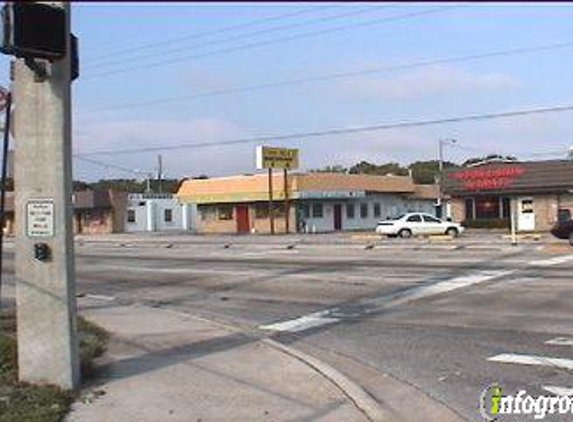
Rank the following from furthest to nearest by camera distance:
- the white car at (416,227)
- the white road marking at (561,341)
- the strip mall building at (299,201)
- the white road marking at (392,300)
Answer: the strip mall building at (299,201) → the white car at (416,227) → the white road marking at (392,300) → the white road marking at (561,341)

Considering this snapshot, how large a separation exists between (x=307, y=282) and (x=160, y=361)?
10.5 meters

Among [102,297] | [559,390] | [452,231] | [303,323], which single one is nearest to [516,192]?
[452,231]

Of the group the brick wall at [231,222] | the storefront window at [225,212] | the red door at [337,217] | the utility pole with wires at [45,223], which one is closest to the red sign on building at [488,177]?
the brick wall at [231,222]

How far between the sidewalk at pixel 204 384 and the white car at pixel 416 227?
37.2m

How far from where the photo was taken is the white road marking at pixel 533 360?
383 inches

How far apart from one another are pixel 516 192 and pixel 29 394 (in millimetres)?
50195

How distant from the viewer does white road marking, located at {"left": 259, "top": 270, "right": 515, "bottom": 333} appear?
1394 centimetres

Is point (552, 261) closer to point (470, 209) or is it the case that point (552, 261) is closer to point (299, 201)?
point (470, 209)

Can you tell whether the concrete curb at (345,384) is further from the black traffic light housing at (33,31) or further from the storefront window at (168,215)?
the storefront window at (168,215)

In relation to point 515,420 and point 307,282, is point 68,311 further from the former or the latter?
point 307,282

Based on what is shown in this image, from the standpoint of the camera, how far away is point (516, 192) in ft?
183

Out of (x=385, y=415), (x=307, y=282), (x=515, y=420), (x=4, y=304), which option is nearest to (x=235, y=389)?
(x=385, y=415)

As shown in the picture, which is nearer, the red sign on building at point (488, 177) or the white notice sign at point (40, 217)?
the white notice sign at point (40, 217)

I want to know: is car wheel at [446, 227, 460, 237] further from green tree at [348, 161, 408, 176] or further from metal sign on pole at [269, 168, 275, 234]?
green tree at [348, 161, 408, 176]
